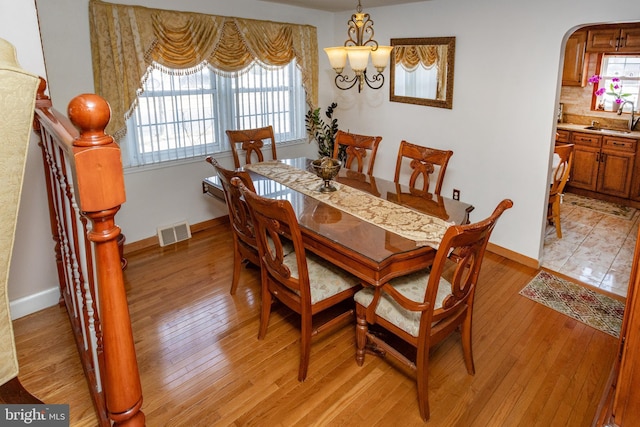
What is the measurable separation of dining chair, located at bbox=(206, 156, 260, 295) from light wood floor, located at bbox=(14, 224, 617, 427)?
421mm

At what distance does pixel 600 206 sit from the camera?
522cm

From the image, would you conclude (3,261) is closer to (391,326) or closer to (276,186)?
(391,326)

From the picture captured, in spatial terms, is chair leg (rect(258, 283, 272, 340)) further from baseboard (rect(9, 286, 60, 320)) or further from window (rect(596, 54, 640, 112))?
window (rect(596, 54, 640, 112))

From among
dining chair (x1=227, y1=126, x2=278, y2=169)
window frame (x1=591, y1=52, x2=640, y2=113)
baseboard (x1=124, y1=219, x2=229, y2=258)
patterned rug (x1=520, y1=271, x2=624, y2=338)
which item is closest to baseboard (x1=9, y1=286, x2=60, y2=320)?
baseboard (x1=124, y1=219, x2=229, y2=258)

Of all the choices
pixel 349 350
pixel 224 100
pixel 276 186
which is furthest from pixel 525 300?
pixel 224 100

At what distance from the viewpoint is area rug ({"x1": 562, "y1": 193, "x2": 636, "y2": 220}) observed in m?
4.98

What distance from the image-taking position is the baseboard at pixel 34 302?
2.72 meters

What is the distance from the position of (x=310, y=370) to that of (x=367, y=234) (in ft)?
2.88

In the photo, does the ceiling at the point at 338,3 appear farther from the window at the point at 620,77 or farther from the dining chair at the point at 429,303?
the window at the point at 620,77

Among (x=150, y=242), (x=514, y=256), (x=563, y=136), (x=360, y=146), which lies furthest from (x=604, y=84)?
(x=150, y=242)

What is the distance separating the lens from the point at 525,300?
319 centimetres

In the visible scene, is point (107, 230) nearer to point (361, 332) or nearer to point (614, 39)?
point (361, 332)

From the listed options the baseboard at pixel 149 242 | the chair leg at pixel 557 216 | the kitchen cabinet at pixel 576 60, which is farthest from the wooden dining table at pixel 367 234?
the kitchen cabinet at pixel 576 60

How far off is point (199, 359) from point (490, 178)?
296 centimetres
